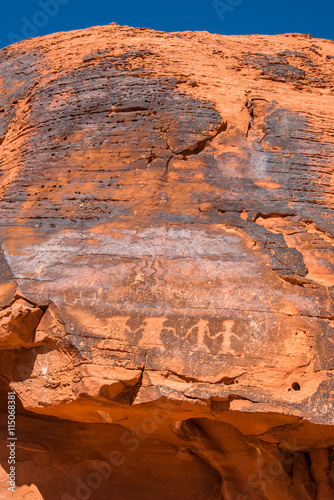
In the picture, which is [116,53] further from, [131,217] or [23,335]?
[23,335]

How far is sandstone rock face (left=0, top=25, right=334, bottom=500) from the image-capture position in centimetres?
305

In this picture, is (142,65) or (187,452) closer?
(187,452)

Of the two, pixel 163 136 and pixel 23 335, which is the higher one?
pixel 163 136

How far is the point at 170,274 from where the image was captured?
3.34 meters

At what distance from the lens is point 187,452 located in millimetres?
4121

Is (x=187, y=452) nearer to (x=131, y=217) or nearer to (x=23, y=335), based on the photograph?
(x=23, y=335)

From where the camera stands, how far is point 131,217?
3691 mm

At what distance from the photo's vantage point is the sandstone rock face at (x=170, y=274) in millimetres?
3055

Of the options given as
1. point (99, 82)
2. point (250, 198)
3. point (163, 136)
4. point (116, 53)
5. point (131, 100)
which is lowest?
point (250, 198)

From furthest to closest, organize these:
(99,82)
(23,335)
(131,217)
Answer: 1. (99,82)
2. (131,217)
3. (23,335)

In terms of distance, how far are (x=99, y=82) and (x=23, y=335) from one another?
9.43ft

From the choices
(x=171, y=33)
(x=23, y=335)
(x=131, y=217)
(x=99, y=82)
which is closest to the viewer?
(x=23, y=335)

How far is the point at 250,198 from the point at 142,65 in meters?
2.09

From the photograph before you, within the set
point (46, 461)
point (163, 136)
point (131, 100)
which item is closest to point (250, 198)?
point (163, 136)
